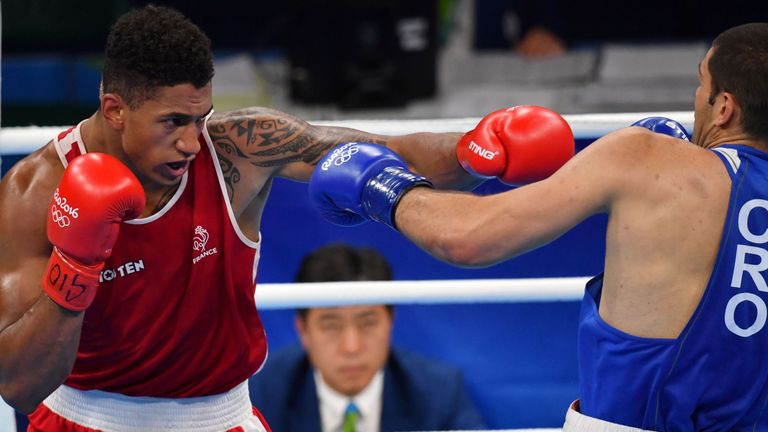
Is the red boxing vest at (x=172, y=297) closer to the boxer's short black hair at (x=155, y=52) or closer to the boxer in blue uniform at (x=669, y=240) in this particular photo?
the boxer's short black hair at (x=155, y=52)

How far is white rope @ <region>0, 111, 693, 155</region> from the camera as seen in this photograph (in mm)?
2486

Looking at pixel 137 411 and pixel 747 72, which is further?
pixel 137 411

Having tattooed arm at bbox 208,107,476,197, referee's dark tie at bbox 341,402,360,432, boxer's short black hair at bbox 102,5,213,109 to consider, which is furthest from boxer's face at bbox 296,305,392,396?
boxer's short black hair at bbox 102,5,213,109

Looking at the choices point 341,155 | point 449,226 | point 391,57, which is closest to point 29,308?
point 341,155

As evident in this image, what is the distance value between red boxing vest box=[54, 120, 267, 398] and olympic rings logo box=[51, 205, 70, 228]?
182 mm

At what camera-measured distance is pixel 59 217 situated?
1.98 metres

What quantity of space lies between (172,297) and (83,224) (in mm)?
310

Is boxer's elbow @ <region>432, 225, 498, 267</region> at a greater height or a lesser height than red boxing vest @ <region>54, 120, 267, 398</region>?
greater

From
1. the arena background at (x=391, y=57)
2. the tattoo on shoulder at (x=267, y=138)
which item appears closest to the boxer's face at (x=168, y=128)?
the tattoo on shoulder at (x=267, y=138)

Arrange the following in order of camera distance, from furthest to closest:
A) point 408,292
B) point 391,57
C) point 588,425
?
1. point 391,57
2. point 408,292
3. point 588,425

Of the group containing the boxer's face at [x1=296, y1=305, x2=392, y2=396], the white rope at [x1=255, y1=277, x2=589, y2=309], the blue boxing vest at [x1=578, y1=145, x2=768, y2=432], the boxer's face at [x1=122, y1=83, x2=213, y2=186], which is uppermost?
the boxer's face at [x1=122, y1=83, x2=213, y2=186]

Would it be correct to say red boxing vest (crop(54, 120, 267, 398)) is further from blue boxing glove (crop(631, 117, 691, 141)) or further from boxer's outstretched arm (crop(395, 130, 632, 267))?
blue boxing glove (crop(631, 117, 691, 141))

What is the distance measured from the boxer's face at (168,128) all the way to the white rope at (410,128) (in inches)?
14.7

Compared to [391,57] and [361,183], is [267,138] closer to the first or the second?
[361,183]
